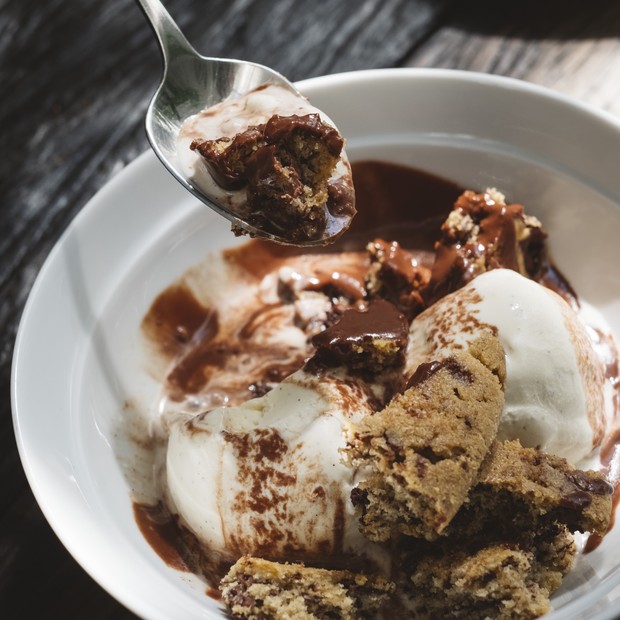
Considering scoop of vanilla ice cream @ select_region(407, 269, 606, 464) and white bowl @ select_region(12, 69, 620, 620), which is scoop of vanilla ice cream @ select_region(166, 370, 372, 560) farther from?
scoop of vanilla ice cream @ select_region(407, 269, 606, 464)

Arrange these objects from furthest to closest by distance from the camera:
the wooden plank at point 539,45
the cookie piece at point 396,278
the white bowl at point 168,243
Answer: the wooden plank at point 539,45
the cookie piece at point 396,278
the white bowl at point 168,243

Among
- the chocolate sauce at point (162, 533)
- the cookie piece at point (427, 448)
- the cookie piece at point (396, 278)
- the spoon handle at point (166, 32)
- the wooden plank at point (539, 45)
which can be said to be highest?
the spoon handle at point (166, 32)

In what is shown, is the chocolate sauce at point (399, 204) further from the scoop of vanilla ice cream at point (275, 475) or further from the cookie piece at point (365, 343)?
the scoop of vanilla ice cream at point (275, 475)

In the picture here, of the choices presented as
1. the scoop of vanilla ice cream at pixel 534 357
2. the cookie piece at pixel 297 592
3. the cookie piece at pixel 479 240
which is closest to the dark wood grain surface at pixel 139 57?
the cookie piece at pixel 479 240

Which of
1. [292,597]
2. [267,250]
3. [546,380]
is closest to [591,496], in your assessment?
[546,380]

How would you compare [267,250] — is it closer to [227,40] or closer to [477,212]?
[477,212]

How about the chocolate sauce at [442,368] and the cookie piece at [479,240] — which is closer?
the chocolate sauce at [442,368]

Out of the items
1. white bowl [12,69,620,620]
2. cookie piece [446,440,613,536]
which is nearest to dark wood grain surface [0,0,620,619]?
white bowl [12,69,620,620]

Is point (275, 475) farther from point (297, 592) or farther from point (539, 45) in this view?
point (539, 45)
